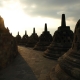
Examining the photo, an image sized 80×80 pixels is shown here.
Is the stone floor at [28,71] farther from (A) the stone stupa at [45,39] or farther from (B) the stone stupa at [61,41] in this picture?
(A) the stone stupa at [45,39]

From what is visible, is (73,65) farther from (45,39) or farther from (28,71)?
(45,39)

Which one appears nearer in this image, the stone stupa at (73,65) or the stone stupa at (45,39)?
the stone stupa at (73,65)

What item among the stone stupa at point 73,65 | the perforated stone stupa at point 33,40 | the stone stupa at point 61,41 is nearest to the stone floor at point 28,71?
the stone stupa at point 73,65

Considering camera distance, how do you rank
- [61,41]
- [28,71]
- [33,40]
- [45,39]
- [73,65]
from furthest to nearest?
[33,40] → [45,39] → [61,41] → [28,71] → [73,65]

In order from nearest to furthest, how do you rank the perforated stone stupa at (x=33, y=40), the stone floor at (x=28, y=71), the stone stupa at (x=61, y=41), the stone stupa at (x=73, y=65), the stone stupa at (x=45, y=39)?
the stone stupa at (x=73, y=65)
the stone floor at (x=28, y=71)
the stone stupa at (x=61, y=41)
the stone stupa at (x=45, y=39)
the perforated stone stupa at (x=33, y=40)

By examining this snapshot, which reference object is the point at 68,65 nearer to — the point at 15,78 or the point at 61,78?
the point at 61,78

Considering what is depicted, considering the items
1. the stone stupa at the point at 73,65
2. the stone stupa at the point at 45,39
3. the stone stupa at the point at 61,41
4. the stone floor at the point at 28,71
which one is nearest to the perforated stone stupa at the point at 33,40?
the stone stupa at the point at 45,39

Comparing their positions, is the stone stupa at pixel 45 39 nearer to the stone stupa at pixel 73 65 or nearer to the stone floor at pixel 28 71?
the stone floor at pixel 28 71

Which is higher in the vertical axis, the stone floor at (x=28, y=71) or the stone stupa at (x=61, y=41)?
the stone stupa at (x=61, y=41)

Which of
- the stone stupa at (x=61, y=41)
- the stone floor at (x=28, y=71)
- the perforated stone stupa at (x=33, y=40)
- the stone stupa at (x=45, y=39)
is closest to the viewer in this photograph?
the stone floor at (x=28, y=71)


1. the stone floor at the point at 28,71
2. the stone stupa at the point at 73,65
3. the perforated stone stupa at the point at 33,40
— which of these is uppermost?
the perforated stone stupa at the point at 33,40

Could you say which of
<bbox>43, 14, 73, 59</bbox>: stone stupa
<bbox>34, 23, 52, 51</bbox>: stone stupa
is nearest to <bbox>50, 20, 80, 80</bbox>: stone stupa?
<bbox>43, 14, 73, 59</bbox>: stone stupa

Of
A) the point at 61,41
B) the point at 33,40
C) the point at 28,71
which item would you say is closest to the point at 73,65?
the point at 28,71

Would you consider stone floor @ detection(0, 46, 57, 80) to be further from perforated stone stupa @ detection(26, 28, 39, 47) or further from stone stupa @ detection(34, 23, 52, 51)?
perforated stone stupa @ detection(26, 28, 39, 47)
